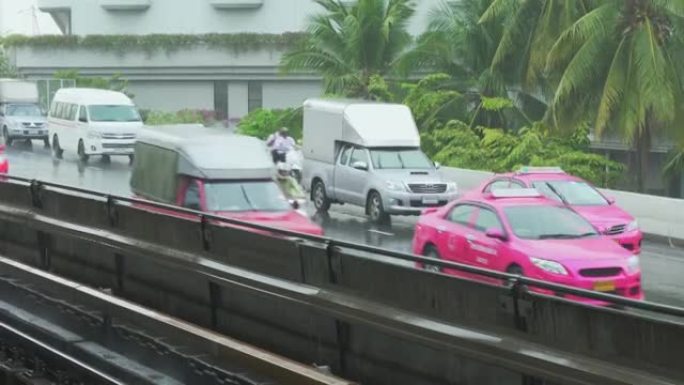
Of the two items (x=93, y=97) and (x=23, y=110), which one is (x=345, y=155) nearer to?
(x=93, y=97)

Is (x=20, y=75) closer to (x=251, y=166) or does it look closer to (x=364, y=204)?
(x=364, y=204)

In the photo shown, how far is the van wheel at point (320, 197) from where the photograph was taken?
29.3 meters

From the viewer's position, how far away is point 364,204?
90.3 ft

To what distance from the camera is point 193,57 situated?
216 feet

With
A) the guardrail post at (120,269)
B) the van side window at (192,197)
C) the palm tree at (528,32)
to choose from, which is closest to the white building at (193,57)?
the palm tree at (528,32)

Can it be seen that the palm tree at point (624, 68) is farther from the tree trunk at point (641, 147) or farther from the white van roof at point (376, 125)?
the white van roof at point (376, 125)

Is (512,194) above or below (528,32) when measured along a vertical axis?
below

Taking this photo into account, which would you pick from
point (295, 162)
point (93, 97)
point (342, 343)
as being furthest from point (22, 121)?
point (342, 343)

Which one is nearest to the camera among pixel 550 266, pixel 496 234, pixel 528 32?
pixel 550 266

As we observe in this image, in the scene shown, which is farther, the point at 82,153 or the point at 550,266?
the point at 82,153

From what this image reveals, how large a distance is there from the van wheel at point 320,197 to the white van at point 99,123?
1222 cm

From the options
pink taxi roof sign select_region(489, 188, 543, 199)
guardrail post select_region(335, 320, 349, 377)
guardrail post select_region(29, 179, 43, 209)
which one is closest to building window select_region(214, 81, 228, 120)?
pink taxi roof sign select_region(489, 188, 543, 199)

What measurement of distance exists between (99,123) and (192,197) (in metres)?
23.9

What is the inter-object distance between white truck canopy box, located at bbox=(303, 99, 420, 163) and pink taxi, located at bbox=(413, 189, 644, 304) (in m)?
10.4
